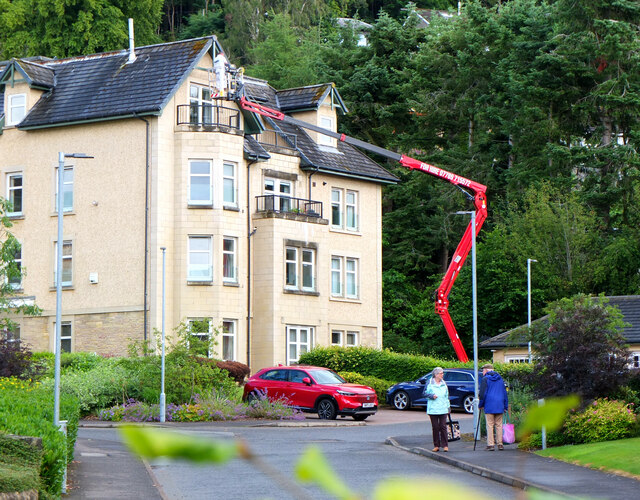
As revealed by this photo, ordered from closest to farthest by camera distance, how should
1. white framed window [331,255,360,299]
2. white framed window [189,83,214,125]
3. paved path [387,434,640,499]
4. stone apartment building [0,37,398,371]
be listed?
paved path [387,434,640,499] < stone apartment building [0,37,398,371] < white framed window [189,83,214,125] < white framed window [331,255,360,299]

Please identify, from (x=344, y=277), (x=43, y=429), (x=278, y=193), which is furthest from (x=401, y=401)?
(x=43, y=429)

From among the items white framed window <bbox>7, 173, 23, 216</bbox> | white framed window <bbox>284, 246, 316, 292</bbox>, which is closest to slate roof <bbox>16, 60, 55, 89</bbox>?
white framed window <bbox>7, 173, 23, 216</bbox>

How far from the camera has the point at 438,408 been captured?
2442 centimetres

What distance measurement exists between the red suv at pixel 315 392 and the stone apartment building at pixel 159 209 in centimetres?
864

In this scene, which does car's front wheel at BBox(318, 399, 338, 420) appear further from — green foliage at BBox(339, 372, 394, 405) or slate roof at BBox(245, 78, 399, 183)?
slate roof at BBox(245, 78, 399, 183)

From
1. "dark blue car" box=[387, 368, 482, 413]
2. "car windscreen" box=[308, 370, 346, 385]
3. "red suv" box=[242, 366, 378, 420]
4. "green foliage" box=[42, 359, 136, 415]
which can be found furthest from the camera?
"dark blue car" box=[387, 368, 482, 413]

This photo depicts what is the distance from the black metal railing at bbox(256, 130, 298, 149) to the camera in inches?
2033

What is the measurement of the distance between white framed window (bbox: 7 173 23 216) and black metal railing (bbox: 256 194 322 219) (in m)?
9.57

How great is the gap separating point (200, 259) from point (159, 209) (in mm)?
2490

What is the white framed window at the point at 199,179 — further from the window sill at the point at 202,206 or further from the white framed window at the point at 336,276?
the white framed window at the point at 336,276

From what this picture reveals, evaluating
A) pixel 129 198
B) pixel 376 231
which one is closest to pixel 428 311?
pixel 376 231

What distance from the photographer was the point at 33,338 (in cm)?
4819

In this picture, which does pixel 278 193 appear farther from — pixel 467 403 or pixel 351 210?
pixel 467 403

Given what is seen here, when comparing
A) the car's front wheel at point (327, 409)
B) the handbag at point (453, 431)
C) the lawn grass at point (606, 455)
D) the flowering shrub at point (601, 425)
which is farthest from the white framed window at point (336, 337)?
the lawn grass at point (606, 455)
